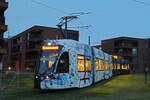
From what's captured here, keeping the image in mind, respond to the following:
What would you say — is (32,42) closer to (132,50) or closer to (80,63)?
(132,50)

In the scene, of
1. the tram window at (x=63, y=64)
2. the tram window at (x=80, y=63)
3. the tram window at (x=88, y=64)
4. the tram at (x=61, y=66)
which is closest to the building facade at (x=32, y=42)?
the tram window at (x=88, y=64)

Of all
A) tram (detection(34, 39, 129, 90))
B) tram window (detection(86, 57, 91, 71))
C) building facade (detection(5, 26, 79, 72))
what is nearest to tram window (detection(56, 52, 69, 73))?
tram (detection(34, 39, 129, 90))

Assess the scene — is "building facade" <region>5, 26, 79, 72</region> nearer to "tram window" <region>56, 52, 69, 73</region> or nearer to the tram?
the tram

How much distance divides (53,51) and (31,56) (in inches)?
2175

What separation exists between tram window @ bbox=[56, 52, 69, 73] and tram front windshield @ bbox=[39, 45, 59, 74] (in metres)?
0.37

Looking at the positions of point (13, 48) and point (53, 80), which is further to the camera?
point (13, 48)

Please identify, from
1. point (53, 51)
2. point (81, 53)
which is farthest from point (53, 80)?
point (81, 53)

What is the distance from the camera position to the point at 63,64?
13203 mm

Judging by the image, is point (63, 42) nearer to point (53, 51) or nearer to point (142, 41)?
point (53, 51)

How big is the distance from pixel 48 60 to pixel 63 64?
0.92m

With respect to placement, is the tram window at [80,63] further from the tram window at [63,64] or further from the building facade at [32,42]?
the building facade at [32,42]

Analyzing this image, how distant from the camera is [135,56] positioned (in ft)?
259

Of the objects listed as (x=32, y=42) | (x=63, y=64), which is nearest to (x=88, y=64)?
(x=63, y=64)

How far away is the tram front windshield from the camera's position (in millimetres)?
12734
